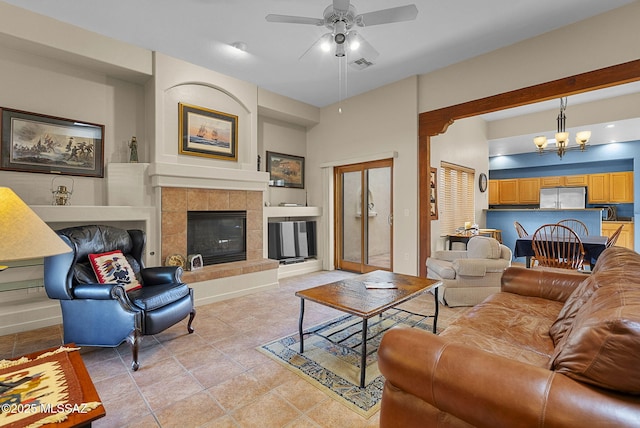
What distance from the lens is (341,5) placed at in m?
2.41

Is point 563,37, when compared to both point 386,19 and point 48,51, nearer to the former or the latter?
point 386,19

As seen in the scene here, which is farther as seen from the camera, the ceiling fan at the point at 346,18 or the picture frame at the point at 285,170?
the picture frame at the point at 285,170

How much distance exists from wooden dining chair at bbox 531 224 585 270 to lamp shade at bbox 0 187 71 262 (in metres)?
4.94

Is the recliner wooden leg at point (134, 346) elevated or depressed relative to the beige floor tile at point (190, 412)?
elevated

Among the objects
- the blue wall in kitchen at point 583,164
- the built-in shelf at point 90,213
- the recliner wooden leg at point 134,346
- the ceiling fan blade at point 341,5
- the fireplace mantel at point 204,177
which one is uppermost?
the ceiling fan blade at point 341,5

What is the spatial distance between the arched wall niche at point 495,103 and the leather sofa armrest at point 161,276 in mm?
3328

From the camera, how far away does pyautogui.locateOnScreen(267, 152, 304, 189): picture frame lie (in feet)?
18.5

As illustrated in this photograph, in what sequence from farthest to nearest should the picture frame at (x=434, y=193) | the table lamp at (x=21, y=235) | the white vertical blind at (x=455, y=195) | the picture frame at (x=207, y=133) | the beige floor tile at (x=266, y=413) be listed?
the white vertical blind at (x=455, y=195), the picture frame at (x=434, y=193), the picture frame at (x=207, y=133), the beige floor tile at (x=266, y=413), the table lamp at (x=21, y=235)

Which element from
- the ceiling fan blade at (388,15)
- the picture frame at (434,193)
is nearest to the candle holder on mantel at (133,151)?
the ceiling fan blade at (388,15)

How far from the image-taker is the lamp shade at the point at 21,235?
3.70 feet

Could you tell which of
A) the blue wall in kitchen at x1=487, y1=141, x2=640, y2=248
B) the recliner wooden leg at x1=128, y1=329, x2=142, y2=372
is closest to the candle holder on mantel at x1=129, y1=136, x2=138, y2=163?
the recliner wooden leg at x1=128, y1=329, x2=142, y2=372

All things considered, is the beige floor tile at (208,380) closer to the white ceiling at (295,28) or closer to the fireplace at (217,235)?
the fireplace at (217,235)

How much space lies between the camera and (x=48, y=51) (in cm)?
331

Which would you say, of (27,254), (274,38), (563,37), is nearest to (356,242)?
(274,38)
